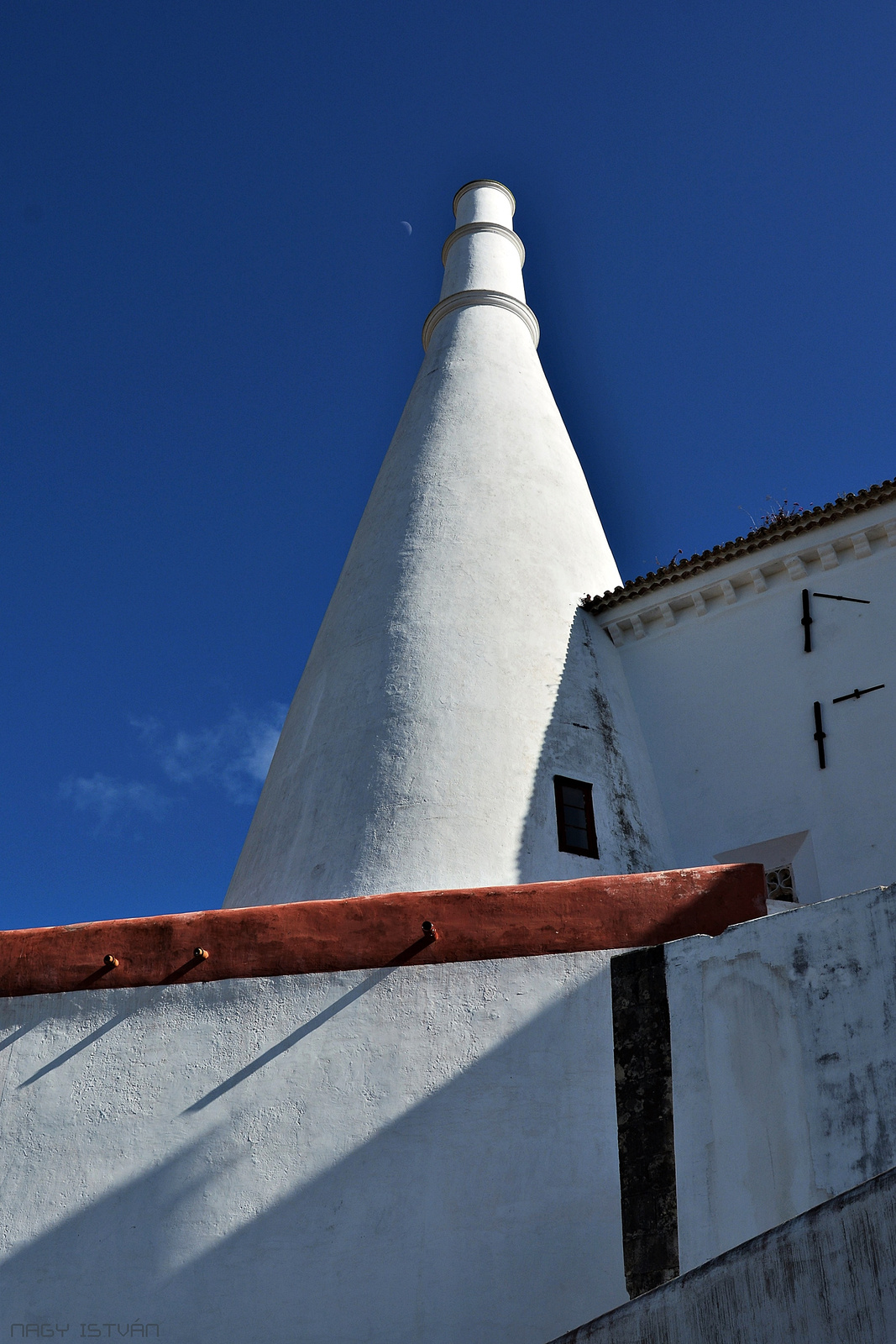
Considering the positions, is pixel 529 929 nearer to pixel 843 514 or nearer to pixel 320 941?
pixel 320 941

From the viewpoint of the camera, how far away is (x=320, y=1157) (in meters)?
7.62

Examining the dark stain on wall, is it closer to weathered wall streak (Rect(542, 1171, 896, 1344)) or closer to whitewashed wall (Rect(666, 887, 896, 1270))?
whitewashed wall (Rect(666, 887, 896, 1270))

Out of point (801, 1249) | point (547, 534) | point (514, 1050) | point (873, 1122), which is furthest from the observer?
point (547, 534)

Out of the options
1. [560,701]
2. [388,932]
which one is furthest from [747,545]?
[388,932]

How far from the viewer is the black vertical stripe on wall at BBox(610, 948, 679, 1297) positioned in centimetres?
682

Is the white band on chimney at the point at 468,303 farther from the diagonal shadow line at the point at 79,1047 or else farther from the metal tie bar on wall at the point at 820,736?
the diagonal shadow line at the point at 79,1047

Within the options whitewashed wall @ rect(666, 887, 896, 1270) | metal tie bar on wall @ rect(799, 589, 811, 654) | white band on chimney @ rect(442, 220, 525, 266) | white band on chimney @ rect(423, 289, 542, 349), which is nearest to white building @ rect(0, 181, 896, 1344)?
whitewashed wall @ rect(666, 887, 896, 1270)

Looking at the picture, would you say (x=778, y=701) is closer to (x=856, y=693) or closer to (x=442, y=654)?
(x=856, y=693)

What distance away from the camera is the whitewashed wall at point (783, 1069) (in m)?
6.38

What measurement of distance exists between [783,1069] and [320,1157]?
3.04m

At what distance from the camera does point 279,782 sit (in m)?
12.5

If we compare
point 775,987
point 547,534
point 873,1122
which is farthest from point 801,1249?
point 547,534

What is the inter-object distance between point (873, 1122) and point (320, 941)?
12.8 feet

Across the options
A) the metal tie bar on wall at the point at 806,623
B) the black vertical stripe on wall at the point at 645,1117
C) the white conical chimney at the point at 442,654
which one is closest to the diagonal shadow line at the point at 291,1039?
the black vertical stripe on wall at the point at 645,1117
